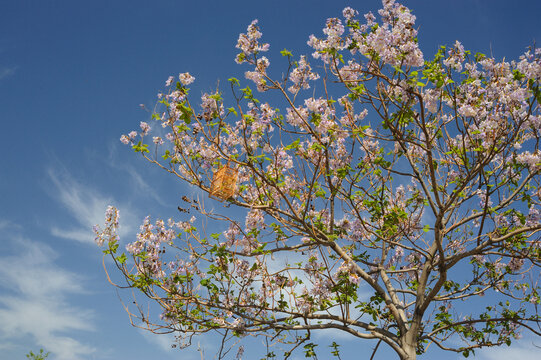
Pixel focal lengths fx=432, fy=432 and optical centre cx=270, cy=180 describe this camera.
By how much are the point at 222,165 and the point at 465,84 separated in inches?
131

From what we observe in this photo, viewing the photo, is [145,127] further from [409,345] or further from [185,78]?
[409,345]

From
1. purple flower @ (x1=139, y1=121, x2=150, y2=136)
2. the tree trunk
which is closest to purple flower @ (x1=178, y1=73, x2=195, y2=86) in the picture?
purple flower @ (x1=139, y1=121, x2=150, y2=136)

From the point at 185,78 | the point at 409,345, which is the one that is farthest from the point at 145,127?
the point at 409,345

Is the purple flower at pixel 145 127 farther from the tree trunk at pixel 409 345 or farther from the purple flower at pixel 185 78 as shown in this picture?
the tree trunk at pixel 409 345

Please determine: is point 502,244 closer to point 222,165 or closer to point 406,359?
point 406,359

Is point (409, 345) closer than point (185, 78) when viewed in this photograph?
No

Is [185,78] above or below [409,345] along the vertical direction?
above

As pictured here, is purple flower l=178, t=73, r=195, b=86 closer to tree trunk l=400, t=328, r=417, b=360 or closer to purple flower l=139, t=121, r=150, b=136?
purple flower l=139, t=121, r=150, b=136

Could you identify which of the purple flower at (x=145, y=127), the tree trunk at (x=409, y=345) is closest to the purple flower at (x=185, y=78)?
the purple flower at (x=145, y=127)

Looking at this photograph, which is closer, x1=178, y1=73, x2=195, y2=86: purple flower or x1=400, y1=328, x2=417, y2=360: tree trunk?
x1=178, y1=73, x2=195, y2=86: purple flower

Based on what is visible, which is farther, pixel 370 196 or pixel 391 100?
pixel 370 196

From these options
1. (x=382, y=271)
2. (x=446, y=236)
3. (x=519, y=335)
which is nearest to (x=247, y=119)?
(x=382, y=271)

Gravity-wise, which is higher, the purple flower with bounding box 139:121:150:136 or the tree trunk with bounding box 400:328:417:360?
the purple flower with bounding box 139:121:150:136

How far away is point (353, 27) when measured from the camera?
5.47 meters
